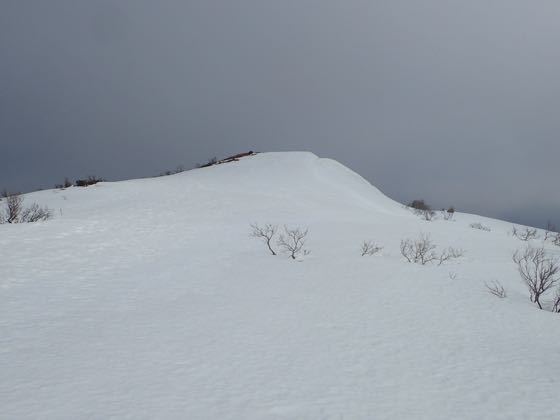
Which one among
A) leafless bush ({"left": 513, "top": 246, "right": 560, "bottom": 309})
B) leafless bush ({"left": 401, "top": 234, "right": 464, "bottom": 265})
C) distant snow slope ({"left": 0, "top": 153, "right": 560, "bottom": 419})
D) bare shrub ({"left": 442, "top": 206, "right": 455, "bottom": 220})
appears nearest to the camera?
distant snow slope ({"left": 0, "top": 153, "right": 560, "bottom": 419})

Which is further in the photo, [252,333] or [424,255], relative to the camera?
[424,255]

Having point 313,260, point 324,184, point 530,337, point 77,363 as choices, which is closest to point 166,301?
point 77,363

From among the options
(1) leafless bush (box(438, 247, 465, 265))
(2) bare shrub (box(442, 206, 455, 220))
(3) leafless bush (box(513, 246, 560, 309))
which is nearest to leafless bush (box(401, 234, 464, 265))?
(1) leafless bush (box(438, 247, 465, 265))

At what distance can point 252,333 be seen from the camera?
16.4 feet

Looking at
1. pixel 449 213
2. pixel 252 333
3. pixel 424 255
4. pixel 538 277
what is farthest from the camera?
pixel 449 213

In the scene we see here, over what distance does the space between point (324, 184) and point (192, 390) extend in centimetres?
2746

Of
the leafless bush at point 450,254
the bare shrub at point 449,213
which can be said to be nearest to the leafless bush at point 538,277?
the leafless bush at point 450,254

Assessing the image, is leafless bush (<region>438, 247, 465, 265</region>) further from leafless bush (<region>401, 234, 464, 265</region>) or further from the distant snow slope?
the distant snow slope

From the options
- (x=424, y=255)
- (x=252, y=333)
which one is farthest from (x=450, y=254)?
(x=252, y=333)

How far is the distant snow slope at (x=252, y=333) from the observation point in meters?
3.25

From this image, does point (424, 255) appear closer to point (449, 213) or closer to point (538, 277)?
point (538, 277)

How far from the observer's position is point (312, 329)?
5164 mm

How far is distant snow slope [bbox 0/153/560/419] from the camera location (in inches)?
128

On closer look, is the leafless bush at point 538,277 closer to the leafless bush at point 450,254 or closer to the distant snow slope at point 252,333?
the distant snow slope at point 252,333
